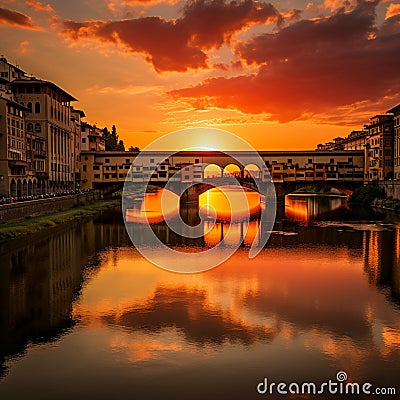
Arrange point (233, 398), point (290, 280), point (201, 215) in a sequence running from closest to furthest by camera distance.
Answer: point (233, 398)
point (290, 280)
point (201, 215)

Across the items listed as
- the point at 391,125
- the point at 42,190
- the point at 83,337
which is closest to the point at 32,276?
the point at 83,337

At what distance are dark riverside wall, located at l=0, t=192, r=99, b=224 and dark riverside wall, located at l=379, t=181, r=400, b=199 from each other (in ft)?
134

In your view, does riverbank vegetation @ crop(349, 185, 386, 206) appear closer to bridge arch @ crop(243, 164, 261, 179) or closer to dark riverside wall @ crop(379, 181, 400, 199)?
dark riverside wall @ crop(379, 181, 400, 199)

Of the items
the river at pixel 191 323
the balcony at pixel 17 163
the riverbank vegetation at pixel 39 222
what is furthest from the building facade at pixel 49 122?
the river at pixel 191 323

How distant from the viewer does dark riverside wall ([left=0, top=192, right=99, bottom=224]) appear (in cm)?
3922

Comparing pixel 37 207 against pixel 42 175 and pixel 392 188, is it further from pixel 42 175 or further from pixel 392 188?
pixel 392 188

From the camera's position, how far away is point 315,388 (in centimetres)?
1266

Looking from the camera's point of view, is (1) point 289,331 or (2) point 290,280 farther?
(2) point 290,280

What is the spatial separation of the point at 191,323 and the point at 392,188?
52.1 meters

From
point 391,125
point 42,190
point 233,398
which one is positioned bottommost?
point 233,398

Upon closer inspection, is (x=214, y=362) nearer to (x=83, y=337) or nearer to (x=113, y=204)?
(x=83, y=337)

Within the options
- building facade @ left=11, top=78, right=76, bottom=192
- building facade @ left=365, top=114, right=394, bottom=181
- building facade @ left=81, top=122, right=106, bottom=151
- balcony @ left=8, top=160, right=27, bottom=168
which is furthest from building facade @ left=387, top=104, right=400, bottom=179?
building facade @ left=81, top=122, right=106, bottom=151

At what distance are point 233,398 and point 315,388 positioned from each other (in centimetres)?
227

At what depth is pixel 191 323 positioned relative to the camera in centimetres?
1756
